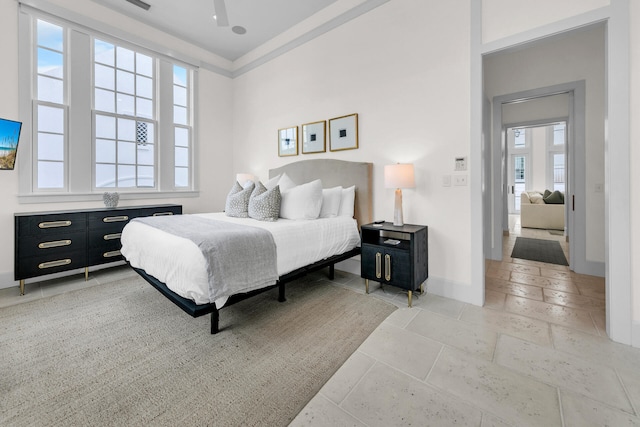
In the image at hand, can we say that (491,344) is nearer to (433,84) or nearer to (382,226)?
(382,226)

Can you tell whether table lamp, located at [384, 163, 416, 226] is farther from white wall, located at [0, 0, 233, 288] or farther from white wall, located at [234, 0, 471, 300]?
white wall, located at [0, 0, 233, 288]

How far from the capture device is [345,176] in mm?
3553

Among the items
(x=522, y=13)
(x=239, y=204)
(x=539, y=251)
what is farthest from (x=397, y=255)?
(x=539, y=251)

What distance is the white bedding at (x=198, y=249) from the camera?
185 centimetres

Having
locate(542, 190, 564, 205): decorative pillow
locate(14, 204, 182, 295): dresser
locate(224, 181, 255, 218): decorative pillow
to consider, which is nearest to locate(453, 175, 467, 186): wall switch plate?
locate(224, 181, 255, 218): decorative pillow

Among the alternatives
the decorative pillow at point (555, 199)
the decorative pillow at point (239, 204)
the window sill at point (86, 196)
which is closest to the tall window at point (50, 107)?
the window sill at point (86, 196)

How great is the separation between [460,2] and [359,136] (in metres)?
1.61

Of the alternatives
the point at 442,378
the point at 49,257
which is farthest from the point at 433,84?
the point at 49,257

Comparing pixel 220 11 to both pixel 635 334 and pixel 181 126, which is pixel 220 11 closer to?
pixel 181 126

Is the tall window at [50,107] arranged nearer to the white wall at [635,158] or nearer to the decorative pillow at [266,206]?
the decorative pillow at [266,206]

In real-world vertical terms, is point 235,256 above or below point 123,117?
below

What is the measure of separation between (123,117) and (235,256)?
11.4ft

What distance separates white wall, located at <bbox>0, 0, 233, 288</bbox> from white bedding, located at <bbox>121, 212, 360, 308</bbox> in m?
1.45

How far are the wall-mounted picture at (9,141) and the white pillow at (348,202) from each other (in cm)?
368
